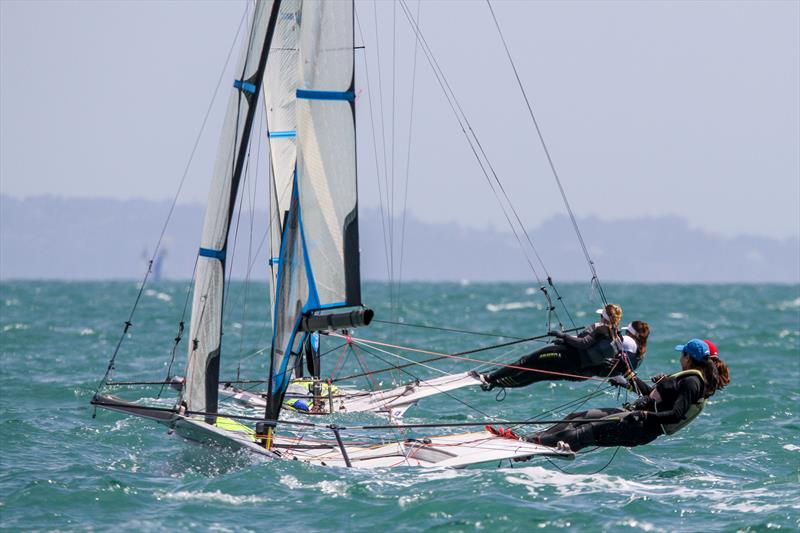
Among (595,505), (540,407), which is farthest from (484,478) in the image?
(540,407)

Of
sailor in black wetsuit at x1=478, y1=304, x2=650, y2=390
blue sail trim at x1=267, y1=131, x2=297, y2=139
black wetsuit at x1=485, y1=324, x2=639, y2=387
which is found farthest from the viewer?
blue sail trim at x1=267, y1=131, x2=297, y2=139

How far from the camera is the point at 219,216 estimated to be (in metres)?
11.5

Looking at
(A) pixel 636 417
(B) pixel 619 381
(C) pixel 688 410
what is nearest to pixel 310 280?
(B) pixel 619 381

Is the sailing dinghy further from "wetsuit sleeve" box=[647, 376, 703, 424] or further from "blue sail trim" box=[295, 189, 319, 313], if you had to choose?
"wetsuit sleeve" box=[647, 376, 703, 424]

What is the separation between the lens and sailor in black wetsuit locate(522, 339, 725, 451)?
11.4 meters

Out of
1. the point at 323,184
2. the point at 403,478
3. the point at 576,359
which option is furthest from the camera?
the point at 576,359

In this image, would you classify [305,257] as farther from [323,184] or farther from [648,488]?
[648,488]

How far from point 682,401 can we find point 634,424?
1.66ft

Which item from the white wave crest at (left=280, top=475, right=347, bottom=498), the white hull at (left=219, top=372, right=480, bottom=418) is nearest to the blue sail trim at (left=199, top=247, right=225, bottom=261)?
the white wave crest at (left=280, top=475, right=347, bottom=498)

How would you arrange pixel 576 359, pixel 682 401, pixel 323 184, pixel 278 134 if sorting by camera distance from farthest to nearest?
Result: pixel 278 134, pixel 576 359, pixel 682 401, pixel 323 184

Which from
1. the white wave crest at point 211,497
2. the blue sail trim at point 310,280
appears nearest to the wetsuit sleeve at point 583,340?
the blue sail trim at point 310,280

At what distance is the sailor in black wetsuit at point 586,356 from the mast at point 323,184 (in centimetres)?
279

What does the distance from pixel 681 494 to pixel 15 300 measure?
4489cm

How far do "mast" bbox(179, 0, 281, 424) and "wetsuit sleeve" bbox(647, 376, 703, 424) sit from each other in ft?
14.1
